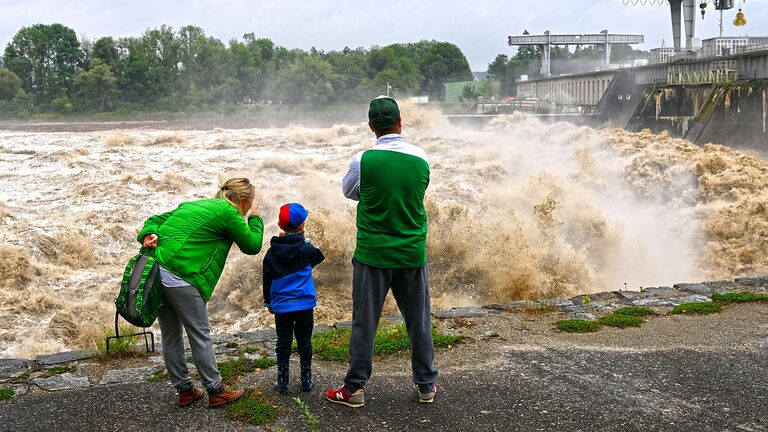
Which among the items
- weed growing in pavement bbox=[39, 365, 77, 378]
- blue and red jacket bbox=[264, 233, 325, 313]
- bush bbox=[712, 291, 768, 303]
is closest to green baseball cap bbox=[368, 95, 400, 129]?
blue and red jacket bbox=[264, 233, 325, 313]

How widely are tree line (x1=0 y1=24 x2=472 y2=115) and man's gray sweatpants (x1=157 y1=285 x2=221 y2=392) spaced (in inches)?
2454

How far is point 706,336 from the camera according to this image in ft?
21.3

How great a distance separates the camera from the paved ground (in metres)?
4.60

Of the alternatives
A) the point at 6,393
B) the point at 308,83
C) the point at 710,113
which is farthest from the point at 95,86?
the point at 6,393

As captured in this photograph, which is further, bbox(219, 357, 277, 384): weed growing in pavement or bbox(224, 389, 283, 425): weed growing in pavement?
bbox(219, 357, 277, 384): weed growing in pavement

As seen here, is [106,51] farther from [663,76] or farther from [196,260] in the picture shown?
[196,260]

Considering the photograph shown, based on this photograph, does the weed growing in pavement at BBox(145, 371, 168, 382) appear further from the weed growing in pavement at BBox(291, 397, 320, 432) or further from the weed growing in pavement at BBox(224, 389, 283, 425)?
the weed growing in pavement at BBox(291, 397, 320, 432)

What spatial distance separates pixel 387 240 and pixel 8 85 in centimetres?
6874

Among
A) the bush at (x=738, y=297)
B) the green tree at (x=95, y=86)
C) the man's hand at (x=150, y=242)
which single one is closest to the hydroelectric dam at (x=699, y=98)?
the bush at (x=738, y=297)

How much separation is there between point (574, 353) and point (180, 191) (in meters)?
16.6

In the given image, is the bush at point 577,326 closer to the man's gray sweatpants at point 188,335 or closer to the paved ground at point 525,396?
the paved ground at point 525,396

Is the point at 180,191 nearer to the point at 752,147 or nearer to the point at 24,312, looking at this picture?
the point at 24,312

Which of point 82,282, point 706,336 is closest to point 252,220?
point 706,336

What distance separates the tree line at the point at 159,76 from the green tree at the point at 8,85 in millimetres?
83
